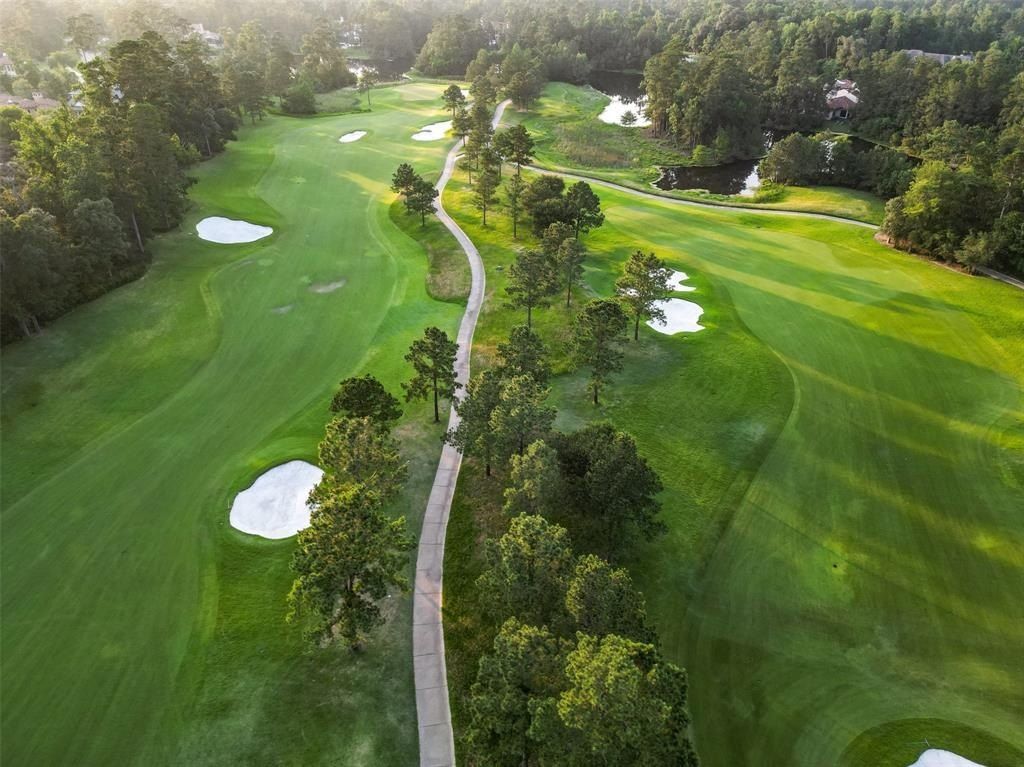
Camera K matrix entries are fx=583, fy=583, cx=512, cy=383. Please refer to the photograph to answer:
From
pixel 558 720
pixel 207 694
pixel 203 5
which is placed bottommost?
pixel 207 694

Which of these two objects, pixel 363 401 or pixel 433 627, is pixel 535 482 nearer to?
pixel 433 627

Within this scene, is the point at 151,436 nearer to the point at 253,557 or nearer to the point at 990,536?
the point at 253,557

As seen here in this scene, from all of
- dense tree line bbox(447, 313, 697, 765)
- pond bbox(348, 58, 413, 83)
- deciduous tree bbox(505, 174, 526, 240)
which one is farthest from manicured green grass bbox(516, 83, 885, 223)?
dense tree line bbox(447, 313, 697, 765)

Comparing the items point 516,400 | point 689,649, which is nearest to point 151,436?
point 516,400

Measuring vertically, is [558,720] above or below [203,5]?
below

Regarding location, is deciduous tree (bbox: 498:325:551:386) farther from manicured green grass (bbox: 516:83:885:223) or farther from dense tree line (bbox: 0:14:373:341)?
manicured green grass (bbox: 516:83:885:223)

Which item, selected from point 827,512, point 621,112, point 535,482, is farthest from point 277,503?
point 621,112

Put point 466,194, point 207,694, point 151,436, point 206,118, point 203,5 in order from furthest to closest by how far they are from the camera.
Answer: point 203,5
point 206,118
point 466,194
point 151,436
point 207,694
